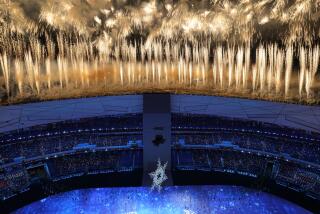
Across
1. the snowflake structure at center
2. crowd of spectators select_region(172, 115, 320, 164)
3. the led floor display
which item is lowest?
the led floor display

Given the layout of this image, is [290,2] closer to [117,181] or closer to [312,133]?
[312,133]

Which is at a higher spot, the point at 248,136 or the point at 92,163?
the point at 248,136

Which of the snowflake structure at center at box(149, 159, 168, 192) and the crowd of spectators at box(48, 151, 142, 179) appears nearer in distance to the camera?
the snowflake structure at center at box(149, 159, 168, 192)

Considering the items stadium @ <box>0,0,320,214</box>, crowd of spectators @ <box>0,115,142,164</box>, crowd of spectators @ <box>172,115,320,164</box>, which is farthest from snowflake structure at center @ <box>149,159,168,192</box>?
crowd of spectators @ <box>0,115,142,164</box>

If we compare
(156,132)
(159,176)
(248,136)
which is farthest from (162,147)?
(248,136)

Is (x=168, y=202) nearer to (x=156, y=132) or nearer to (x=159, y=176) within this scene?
(x=159, y=176)

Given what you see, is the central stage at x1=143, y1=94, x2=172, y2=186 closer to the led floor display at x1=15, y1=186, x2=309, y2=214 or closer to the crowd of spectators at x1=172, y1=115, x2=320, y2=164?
the led floor display at x1=15, y1=186, x2=309, y2=214

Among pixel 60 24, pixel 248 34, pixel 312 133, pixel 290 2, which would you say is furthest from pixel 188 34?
pixel 312 133
